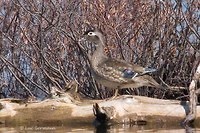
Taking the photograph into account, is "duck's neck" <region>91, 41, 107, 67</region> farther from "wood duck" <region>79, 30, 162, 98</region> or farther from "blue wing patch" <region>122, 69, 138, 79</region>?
"blue wing patch" <region>122, 69, 138, 79</region>

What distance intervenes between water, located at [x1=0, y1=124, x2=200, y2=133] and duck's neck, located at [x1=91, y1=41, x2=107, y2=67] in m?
1.13

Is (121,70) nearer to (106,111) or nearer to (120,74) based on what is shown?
(120,74)

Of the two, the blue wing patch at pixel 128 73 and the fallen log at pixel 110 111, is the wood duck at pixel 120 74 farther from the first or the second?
the fallen log at pixel 110 111

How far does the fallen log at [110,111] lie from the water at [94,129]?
12 centimetres

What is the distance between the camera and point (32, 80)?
14.0m

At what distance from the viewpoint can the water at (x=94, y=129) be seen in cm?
1070

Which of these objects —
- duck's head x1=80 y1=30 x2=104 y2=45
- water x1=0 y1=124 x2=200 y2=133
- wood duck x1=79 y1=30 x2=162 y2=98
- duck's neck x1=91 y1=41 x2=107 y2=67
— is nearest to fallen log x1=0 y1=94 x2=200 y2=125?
water x1=0 y1=124 x2=200 y2=133

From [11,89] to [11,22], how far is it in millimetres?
1743

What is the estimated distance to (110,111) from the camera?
11.2 m

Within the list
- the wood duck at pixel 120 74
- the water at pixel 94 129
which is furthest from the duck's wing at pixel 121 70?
the water at pixel 94 129

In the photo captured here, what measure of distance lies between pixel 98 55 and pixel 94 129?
→ 5.12 ft

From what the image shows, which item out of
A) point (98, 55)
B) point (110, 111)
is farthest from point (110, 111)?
point (98, 55)

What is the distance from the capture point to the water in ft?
35.1

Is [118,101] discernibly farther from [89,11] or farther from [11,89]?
[11,89]
